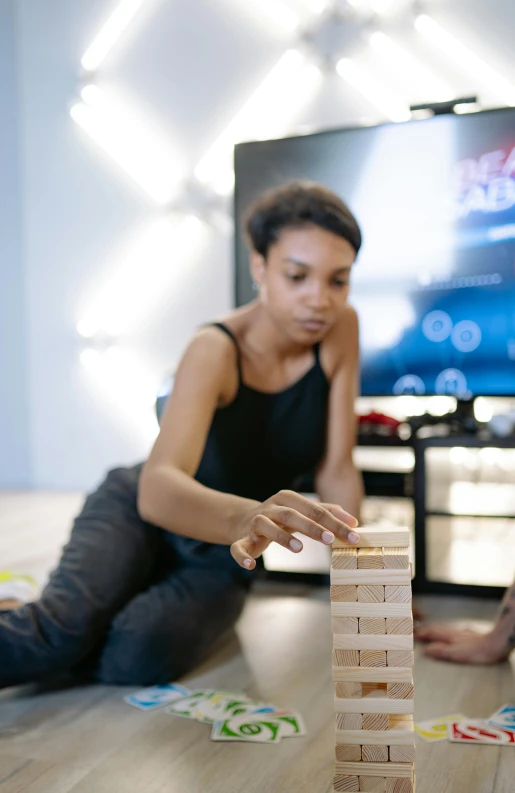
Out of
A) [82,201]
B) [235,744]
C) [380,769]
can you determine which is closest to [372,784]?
[380,769]

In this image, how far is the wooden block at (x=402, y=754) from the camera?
90cm

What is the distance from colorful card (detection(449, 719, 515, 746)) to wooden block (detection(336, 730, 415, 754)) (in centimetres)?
45

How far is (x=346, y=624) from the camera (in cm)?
89

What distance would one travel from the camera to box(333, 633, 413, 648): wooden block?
2.90ft

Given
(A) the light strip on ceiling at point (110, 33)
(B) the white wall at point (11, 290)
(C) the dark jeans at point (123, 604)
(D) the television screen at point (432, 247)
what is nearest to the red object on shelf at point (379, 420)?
(D) the television screen at point (432, 247)

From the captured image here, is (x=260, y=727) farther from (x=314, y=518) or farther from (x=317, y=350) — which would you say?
(x=317, y=350)

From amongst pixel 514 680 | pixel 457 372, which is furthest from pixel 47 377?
pixel 514 680

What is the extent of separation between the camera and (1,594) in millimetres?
1637

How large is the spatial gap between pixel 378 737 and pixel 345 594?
6.4 inches

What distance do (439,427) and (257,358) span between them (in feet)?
2.90

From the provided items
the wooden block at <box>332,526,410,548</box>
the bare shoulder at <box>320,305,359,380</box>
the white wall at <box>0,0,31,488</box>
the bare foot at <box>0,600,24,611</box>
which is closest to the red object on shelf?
the bare shoulder at <box>320,305,359,380</box>

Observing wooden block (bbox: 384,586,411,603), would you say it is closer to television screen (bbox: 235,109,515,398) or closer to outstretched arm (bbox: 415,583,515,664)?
outstretched arm (bbox: 415,583,515,664)

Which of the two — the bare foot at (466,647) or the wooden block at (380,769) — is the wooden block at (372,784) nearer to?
the wooden block at (380,769)

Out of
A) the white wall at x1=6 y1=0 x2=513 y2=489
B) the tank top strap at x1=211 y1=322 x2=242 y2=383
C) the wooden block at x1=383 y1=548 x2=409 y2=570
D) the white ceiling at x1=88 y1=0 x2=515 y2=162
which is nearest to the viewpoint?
the wooden block at x1=383 y1=548 x2=409 y2=570
